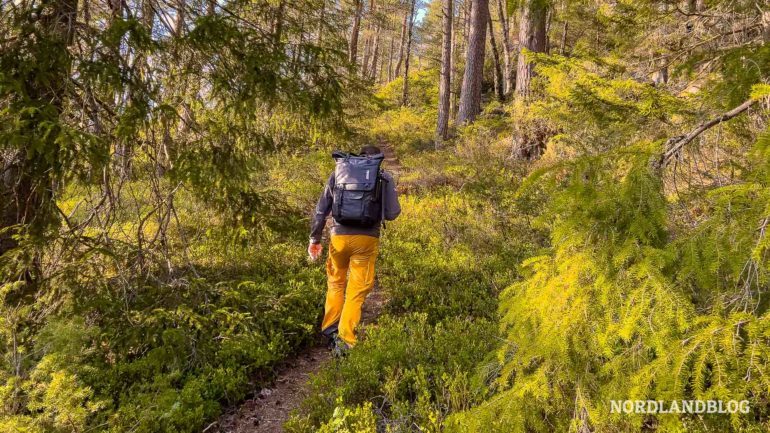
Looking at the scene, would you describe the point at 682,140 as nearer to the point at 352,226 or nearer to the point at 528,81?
the point at 352,226

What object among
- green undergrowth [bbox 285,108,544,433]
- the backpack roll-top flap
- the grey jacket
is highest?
the backpack roll-top flap

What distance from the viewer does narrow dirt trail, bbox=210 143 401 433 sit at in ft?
12.7

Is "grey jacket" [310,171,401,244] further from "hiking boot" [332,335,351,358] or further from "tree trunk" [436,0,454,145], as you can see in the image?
"tree trunk" [436,0,454,145]

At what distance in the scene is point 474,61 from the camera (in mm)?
13273

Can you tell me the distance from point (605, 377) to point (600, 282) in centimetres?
73

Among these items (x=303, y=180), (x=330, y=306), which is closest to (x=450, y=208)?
(x=303, y=180)

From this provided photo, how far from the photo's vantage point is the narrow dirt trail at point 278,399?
12.7 ft

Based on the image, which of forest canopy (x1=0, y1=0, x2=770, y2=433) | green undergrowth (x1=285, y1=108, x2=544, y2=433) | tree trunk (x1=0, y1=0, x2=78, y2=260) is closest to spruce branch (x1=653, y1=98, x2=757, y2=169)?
forest canopy (x1=0, y1=0, x2=770, y2=433)

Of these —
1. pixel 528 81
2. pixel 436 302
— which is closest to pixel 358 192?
pixel 436 302

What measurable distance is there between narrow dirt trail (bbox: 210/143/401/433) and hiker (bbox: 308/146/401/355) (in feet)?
1.03

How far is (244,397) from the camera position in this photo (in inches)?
163

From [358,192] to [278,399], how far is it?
7.72 feet

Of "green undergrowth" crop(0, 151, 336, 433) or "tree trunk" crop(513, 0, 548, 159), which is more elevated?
"tree trunk" crop(513, 0, 548, 159)

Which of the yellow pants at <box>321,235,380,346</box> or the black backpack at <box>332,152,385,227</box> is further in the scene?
the yellow pants at <box>321,235,380,346</box>
